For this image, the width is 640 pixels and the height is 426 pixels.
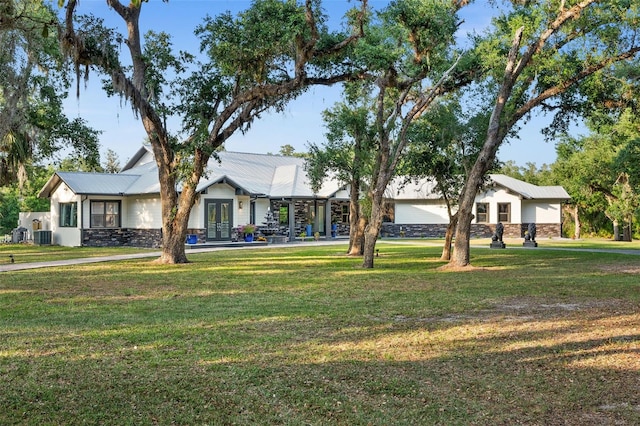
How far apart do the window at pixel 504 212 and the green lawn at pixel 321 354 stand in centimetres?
2725

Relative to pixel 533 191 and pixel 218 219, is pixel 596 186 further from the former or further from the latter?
pixel 218 219

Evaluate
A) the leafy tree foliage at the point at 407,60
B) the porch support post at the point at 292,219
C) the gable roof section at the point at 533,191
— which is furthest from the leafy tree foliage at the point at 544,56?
the gable roof section at the point at 533,191

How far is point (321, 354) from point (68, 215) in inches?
1094

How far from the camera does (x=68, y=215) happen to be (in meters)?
30.8

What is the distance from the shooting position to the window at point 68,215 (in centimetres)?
3003

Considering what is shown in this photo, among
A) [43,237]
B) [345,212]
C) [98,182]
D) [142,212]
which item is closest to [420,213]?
[345,212]

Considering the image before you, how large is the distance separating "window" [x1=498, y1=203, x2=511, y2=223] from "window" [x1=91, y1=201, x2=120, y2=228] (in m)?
23.7

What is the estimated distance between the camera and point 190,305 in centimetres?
963

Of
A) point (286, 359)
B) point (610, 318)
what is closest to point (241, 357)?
point (286, 359)

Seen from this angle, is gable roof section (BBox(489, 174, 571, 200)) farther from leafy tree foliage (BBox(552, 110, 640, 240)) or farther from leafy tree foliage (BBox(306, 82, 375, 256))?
leafy tree foliage (BBox(306, 82, 375, 256))

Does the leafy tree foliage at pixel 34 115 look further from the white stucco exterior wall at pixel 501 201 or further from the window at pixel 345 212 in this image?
the white stucco exterior wall at pixel 501 201

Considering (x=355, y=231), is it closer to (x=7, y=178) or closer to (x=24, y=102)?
(x=24, y=102)

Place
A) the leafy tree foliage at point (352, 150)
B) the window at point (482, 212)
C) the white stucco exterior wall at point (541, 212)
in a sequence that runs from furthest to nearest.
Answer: the white stucco exterior wall at point (541, 212) < the window at point (482, 212) < the leafy tree foliage at point (352, 150)

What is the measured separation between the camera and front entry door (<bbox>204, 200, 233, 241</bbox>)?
2944cm
